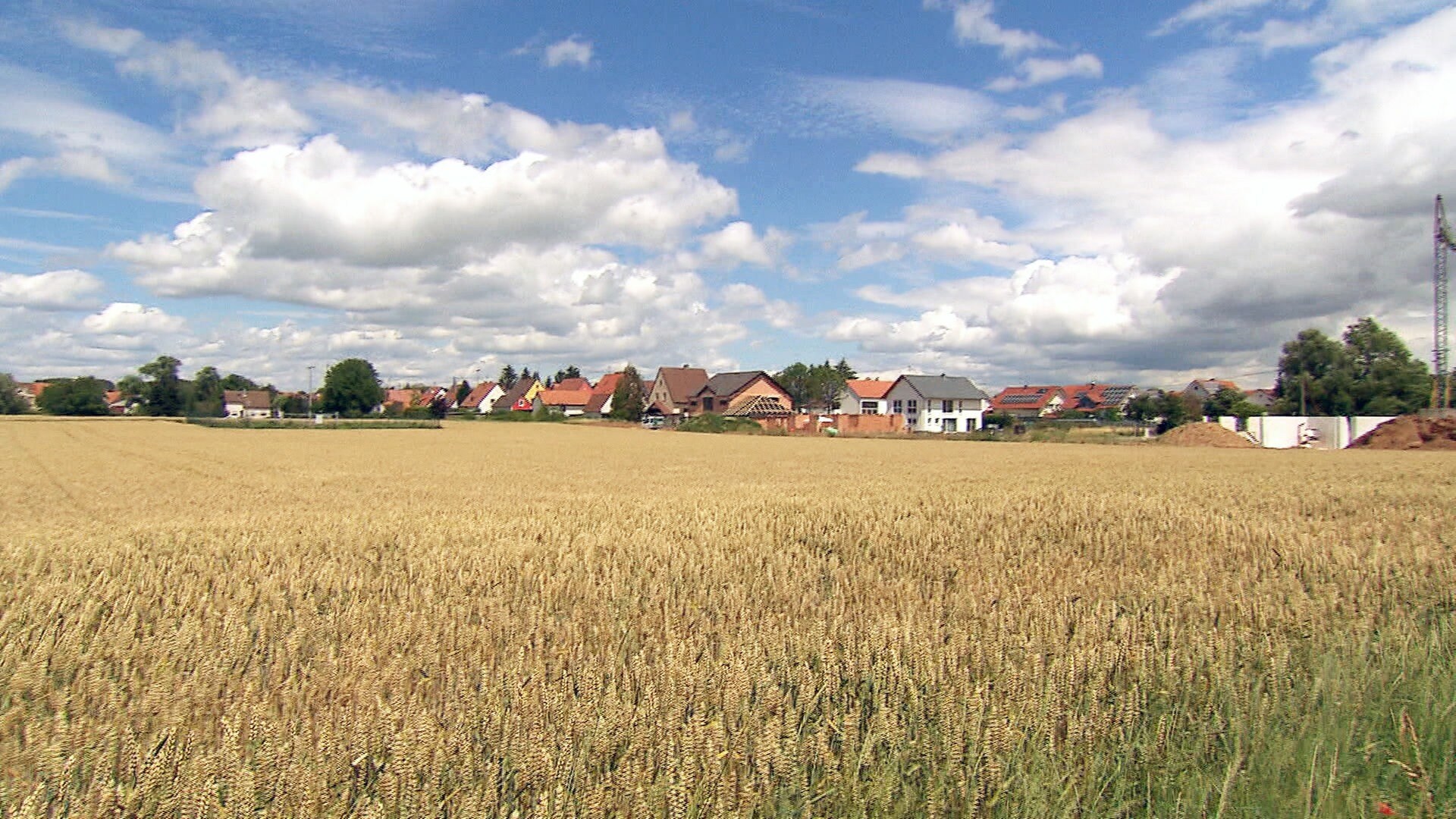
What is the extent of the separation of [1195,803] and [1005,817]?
0.83 meters

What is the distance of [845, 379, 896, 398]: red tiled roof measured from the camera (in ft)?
387

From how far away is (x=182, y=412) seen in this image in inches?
4887

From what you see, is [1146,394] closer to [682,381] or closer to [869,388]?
[869,388]

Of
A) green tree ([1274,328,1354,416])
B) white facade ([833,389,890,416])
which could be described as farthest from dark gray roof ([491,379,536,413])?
green tree ([1274,328,1354,416])

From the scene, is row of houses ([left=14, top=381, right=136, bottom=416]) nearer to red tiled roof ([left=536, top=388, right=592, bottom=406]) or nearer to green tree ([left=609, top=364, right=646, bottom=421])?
red tiled roof ([left=536, top=388, right=592, bottom=406])

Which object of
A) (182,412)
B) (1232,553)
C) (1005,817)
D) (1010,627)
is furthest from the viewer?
(182,412)

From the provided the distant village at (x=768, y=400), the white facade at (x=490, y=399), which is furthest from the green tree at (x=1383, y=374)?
the white facade at (x=490, y=399)

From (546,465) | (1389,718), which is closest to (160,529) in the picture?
(1389,718)

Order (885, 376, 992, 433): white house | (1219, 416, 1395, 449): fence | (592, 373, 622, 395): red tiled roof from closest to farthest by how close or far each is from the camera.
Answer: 1. (1219, 416, 1395, 449): fence
2. (885, 376, 992, 433): white house
3. (592, 373, 622, 395): red tiled roof

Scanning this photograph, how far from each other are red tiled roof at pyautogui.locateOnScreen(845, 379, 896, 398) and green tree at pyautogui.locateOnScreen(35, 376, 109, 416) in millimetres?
110590

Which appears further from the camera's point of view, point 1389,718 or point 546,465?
point 546,465

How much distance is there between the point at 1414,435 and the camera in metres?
48.4

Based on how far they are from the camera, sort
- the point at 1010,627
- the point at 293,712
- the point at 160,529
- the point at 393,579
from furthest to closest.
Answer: the point at 160,529 → the point at 393,579 → the point at 1010,627 → the point at 293,712

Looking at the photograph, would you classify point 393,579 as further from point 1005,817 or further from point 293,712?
point 1005,817
